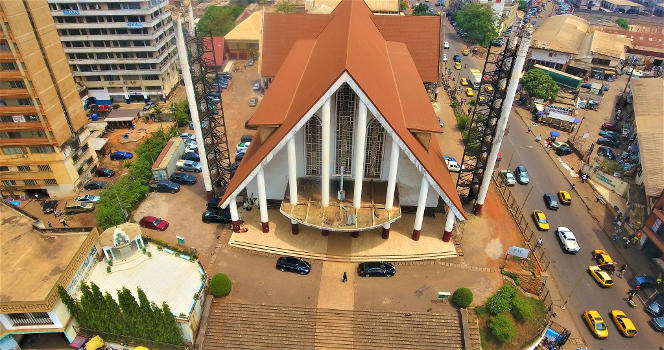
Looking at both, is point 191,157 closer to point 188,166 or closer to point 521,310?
point 188,166

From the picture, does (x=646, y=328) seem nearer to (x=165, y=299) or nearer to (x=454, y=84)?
(x=165, y=299)

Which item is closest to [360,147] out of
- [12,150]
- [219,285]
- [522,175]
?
[219,285]

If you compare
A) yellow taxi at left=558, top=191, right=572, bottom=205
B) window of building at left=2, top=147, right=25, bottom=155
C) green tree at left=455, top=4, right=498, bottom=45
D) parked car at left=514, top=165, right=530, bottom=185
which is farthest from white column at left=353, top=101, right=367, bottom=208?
green tree at left=455, top=4, right=498, bottom=45

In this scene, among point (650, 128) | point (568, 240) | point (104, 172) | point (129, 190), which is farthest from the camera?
point (650, 128)

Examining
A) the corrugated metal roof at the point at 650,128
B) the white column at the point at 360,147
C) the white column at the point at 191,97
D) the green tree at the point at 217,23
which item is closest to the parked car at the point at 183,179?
the white column at the point at 191,97

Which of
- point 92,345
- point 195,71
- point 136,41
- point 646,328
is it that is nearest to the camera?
point 92,345

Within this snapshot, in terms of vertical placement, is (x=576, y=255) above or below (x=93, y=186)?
below

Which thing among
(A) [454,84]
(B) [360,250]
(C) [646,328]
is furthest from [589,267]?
(A) [454,84]

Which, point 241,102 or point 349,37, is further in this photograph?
point 241,102
